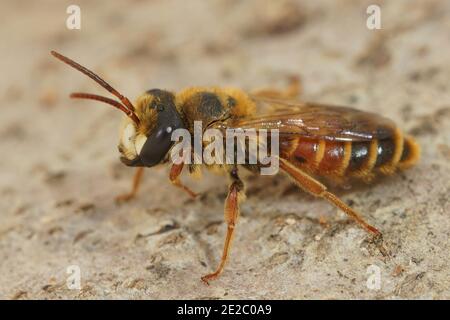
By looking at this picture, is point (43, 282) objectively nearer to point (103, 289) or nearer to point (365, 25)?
point (103, 289)

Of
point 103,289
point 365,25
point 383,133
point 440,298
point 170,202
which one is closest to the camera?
point 440,298

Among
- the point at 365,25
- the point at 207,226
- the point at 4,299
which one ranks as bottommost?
the point at 4,299

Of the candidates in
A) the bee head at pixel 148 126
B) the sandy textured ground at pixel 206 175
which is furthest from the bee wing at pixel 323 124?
the sandy textured ground at pixel 206 175

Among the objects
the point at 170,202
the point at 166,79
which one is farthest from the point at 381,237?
the point at 166,79

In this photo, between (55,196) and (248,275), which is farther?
(55,196)

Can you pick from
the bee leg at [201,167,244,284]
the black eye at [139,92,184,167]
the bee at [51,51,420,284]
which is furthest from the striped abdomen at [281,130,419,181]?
the black eye at [139,92,184,167]

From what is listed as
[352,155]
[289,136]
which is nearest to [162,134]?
[289,136]

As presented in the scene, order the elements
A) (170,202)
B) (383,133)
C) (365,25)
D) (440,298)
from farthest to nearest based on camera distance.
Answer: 1. (365,25)
2. (170,202)
3. (383,133)
4. (440,298)
